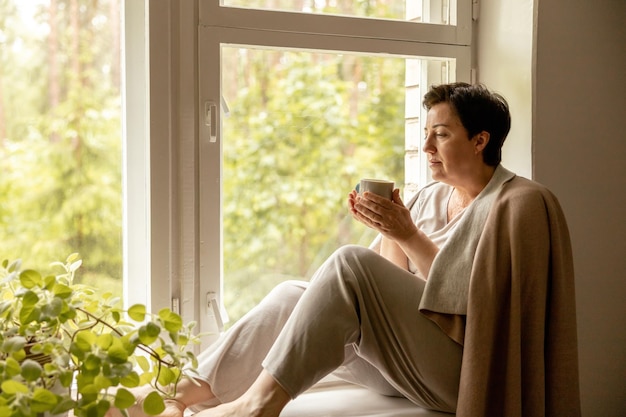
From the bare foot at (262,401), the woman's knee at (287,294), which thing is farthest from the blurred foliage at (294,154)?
the bare foot at (262,401)

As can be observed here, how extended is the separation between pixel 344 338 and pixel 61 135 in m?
0.89

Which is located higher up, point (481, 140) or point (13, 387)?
point (481, 140)

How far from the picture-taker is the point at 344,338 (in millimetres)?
1607

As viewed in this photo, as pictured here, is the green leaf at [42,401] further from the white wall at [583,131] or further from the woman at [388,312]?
the white wall at [583,131]

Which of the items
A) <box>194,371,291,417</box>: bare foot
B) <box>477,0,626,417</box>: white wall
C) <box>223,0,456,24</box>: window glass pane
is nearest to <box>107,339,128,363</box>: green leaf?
<box>194,371,291,417</box>: bare foot

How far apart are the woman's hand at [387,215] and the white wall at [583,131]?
1.52 feet

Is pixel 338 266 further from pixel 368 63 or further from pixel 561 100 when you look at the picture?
pixel 561 100

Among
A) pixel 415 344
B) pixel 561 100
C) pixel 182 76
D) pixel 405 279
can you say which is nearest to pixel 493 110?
pixel 561 100

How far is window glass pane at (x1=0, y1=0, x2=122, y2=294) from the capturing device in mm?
1834

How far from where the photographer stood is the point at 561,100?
2.08 metres

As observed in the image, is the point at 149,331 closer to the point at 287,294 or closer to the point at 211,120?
the point at 287,294

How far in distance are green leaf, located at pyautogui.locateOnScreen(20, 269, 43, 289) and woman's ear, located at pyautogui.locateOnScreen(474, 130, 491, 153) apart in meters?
1.15

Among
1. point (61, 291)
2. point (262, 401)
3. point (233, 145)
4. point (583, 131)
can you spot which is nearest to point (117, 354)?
point (61, 291)

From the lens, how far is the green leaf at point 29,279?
1105mm
